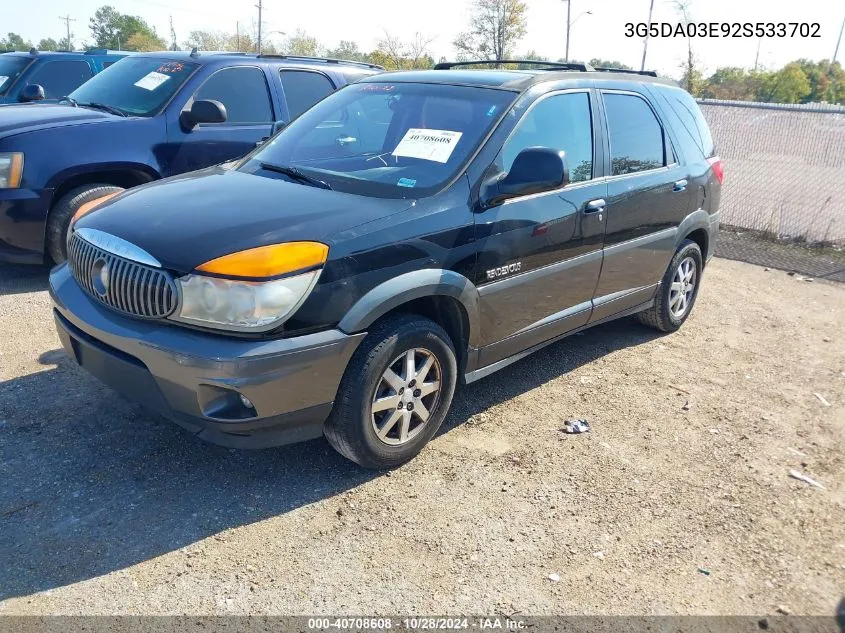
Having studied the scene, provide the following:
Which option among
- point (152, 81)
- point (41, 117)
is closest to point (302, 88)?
point (152, 81)

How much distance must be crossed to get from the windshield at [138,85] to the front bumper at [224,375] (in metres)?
3.68

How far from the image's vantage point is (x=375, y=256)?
3.07 metres

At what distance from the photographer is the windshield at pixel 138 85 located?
6188 mm

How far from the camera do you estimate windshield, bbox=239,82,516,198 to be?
3561mm

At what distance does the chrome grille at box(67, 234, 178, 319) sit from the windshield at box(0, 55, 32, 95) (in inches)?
319

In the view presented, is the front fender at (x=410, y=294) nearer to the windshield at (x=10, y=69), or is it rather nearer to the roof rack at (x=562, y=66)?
the roof rack at (x=562, y=66)

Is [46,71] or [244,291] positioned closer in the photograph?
[244,291]

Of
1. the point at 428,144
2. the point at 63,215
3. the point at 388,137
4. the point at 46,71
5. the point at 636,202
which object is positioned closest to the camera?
the point at 428,144

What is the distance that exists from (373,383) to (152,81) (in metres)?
4.66

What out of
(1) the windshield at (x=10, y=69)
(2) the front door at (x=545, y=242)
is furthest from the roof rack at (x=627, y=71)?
(1) the windshield at (x=10, y=69)

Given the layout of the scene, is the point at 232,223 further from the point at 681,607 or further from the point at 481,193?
the point at 681,607

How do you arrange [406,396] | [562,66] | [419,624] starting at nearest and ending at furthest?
Result: [419,624] → [406,396] → [562,66]

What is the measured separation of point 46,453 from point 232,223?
1.51 metres

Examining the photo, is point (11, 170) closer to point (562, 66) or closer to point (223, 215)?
point (223, 215)
